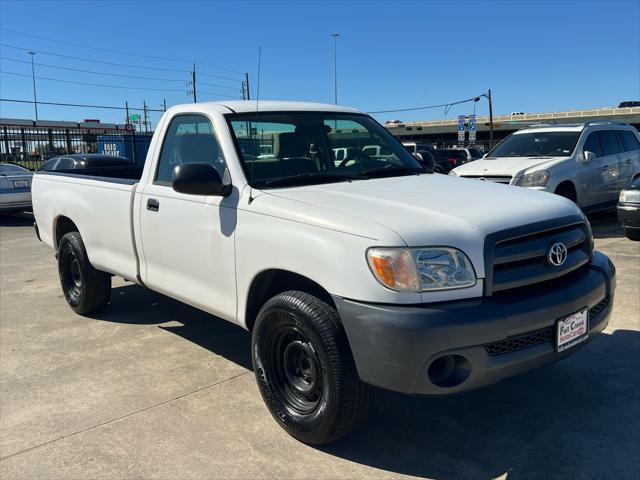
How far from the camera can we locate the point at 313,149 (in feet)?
13.4

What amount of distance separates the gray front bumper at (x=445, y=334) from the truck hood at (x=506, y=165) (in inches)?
A: 263

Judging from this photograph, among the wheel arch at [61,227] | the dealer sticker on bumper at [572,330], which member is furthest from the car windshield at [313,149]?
the wheel arch at [61,227]

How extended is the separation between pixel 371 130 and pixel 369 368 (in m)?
2.42

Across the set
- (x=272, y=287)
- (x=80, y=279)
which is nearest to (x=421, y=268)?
(x=272, y=287)

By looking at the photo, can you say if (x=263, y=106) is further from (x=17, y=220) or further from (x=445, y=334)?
(x=17, y=220)

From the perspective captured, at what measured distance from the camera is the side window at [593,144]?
999 cm

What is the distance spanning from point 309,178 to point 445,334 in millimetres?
1510

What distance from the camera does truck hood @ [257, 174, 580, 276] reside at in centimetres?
275

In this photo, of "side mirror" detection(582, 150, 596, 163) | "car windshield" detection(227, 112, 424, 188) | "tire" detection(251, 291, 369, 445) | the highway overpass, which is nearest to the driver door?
"car windshield" detection(227, 112, 424, 188)

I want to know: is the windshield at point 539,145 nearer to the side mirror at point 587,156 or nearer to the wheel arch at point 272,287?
the side mirror at point 587,156

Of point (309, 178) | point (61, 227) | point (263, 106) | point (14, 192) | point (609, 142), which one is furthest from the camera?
point (14, 192)

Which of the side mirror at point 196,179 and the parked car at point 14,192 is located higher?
the side mirror at point 196,179

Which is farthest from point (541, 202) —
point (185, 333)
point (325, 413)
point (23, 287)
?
point (23, 287)

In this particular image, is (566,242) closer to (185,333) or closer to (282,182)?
(282,182)
